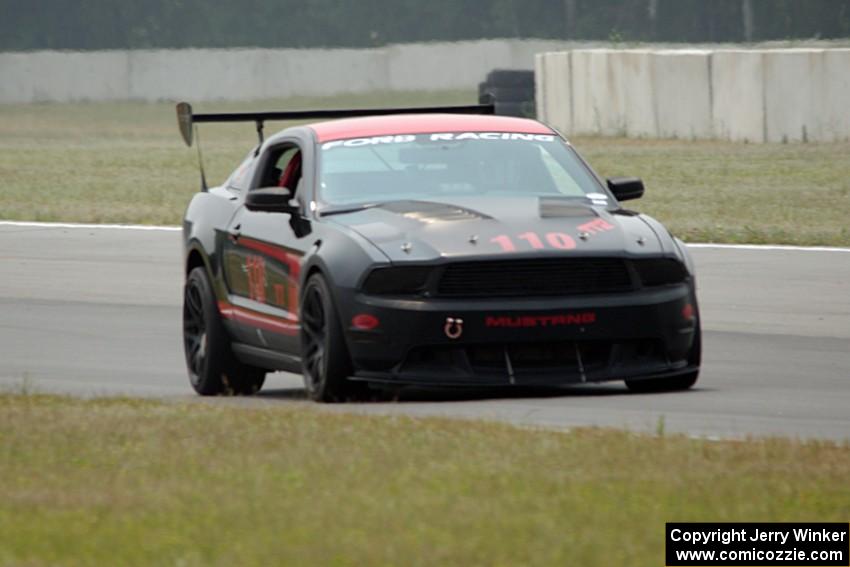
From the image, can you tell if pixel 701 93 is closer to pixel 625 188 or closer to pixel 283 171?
pixel 283 171

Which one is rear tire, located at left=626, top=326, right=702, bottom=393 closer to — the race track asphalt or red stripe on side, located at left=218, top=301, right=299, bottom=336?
the race track asphalt

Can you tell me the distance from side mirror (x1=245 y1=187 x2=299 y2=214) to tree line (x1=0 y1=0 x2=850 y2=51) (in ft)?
112

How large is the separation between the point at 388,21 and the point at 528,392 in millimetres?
38842

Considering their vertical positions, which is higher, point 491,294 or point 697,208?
point 491,294

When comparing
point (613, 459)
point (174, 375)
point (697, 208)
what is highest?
point (613, 459)

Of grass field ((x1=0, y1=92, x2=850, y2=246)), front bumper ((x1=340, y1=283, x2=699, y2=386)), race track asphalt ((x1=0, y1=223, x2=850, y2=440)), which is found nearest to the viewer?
race track asphalt ((x1=0, y1=223, x2=850, y2=440))

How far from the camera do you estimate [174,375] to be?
39.4 feet

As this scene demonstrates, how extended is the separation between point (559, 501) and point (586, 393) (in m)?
3.66

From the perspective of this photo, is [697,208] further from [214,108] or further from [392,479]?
[214,108]

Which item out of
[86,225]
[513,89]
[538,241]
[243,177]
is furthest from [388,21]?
[538,241]

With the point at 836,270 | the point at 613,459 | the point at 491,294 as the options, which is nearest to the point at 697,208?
the point at 836,270

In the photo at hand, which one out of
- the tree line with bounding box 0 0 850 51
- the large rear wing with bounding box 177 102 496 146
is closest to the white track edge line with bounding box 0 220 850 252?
the large rear wing with bounding box 177 102 496 146

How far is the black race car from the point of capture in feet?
30.6

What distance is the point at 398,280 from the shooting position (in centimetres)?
934
